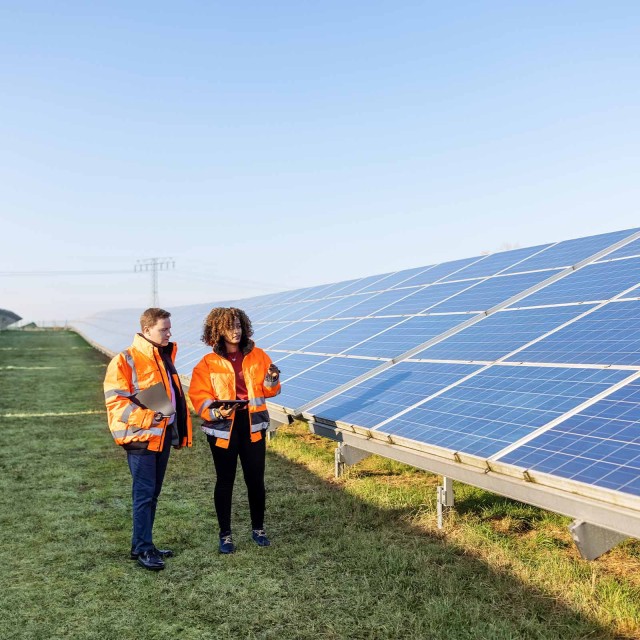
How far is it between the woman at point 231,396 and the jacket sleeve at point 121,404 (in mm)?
526

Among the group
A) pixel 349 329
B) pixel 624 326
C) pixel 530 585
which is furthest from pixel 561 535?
pixel 349 329

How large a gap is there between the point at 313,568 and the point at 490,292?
19.5 feet

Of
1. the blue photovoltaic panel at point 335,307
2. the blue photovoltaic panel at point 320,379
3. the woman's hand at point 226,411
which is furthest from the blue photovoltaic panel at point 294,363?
the woman's hand at point 226,411

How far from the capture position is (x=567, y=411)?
5426 millimetres

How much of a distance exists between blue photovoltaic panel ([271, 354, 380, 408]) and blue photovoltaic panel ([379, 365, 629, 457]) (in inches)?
86.4

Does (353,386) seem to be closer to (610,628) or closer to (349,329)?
(349,329)

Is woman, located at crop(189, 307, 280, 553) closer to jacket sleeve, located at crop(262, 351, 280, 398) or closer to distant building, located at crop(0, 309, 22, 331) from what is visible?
jacket sleeve, located at crop(262, 351, 280, 398)

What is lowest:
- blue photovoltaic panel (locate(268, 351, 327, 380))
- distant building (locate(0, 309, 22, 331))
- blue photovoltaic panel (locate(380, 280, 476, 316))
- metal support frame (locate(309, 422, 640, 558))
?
distant building (locate(0, 309, 22, 331))

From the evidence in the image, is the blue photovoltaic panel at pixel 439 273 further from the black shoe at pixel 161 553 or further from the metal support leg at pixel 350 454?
the black shoe at pixel 161 553

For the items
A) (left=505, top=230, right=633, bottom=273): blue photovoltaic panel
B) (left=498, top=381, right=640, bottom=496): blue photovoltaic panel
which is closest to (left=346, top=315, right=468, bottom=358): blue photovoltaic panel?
(left=505, top=230, right=633, bottom=273): blue photovoltaic panel

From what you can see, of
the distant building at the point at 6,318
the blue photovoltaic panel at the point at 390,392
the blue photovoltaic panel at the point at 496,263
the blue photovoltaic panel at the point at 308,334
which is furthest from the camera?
the distant building at the point at 6,318

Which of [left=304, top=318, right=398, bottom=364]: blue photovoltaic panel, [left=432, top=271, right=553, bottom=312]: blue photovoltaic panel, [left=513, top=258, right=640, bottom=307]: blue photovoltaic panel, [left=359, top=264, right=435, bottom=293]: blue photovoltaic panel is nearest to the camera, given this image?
[left=513, top=258, right=640, bottom=307]: blue photovoltaic panel

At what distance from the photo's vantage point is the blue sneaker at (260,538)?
21.6 ft

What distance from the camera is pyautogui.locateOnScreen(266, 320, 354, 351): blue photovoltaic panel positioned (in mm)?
12461
